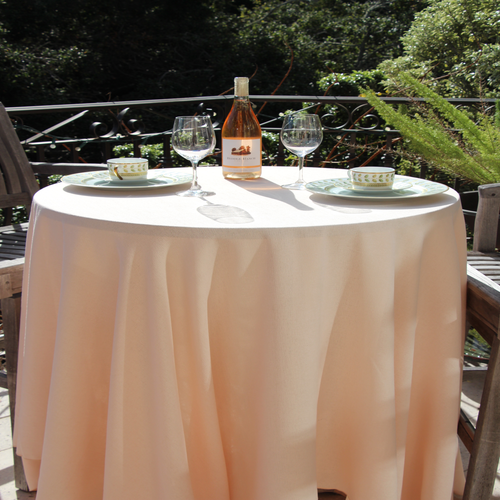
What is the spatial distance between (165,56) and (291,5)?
3.52 metres

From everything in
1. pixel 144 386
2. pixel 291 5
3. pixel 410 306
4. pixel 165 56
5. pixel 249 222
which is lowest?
pixel 144 386

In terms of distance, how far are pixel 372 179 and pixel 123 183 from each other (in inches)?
25.4

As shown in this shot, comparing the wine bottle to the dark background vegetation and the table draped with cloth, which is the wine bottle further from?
the dark background vegetation

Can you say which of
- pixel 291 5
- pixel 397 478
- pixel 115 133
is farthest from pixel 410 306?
pixel 291 5

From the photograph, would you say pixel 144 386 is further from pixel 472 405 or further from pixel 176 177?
pixel 472 405

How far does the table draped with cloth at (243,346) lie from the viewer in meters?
0.99

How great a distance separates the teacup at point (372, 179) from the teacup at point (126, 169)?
58cm

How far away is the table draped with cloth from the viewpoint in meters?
0.99

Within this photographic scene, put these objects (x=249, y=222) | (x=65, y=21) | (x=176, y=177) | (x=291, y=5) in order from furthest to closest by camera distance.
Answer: (x=291, y=5) → (x=65, y=21) → (x=176, y=177) → (x=249, y=222)

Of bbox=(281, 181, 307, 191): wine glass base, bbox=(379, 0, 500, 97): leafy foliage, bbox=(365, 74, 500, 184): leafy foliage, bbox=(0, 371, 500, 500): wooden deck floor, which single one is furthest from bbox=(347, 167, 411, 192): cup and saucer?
bbox=(379, 0, 500, 97): leafy foliage

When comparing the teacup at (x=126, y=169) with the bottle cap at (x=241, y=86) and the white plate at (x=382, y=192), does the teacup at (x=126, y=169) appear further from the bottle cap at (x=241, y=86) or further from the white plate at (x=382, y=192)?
the white plate at (x=382, y=192)

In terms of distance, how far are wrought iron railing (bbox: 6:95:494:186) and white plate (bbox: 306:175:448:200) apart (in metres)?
0.95

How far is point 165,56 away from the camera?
11367 millimetres

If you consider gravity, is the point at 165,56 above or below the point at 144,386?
above
